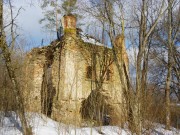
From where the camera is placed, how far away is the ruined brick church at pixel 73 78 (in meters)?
14.0

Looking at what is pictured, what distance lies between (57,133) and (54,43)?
231 inches

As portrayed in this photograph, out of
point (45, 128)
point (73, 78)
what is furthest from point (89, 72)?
point (45, 128)

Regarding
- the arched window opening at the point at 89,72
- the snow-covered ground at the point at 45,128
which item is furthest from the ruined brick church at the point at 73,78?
the snow-covered ground at the point at 45,128

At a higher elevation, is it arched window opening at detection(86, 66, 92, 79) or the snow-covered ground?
arched window opening at detection(86, 66, 92, 79)

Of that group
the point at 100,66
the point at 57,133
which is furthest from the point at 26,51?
the point at 57,133

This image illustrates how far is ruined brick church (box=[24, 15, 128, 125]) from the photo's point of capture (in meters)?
14.0

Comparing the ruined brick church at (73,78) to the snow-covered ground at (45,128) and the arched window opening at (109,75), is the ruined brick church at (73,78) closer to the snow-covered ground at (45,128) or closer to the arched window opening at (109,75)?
the arched window opening at (109,75)

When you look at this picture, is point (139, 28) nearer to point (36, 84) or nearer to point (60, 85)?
point (60, 85)

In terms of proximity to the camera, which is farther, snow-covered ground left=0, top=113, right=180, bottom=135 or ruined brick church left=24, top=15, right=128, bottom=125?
ruined brick church left=24, top=15, right=128, bottom=125

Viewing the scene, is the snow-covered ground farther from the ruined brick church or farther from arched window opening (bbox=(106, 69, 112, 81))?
arched window opening (bbox=(106, 69, 112, 81))

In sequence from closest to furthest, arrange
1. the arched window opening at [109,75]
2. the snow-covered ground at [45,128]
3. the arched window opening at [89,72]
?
the snow-covered ground at [45,128] → the arched window opening at [89,72] → the arched window opening at [109,75]

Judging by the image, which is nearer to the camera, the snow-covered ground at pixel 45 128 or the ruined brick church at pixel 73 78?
the snow-covered ground at pixel 45 128

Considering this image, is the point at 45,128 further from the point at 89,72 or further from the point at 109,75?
the point at 109,75

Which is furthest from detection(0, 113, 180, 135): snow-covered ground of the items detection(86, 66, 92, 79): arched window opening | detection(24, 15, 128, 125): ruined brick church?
detection(86, 66, 92, 79): arched window opening
